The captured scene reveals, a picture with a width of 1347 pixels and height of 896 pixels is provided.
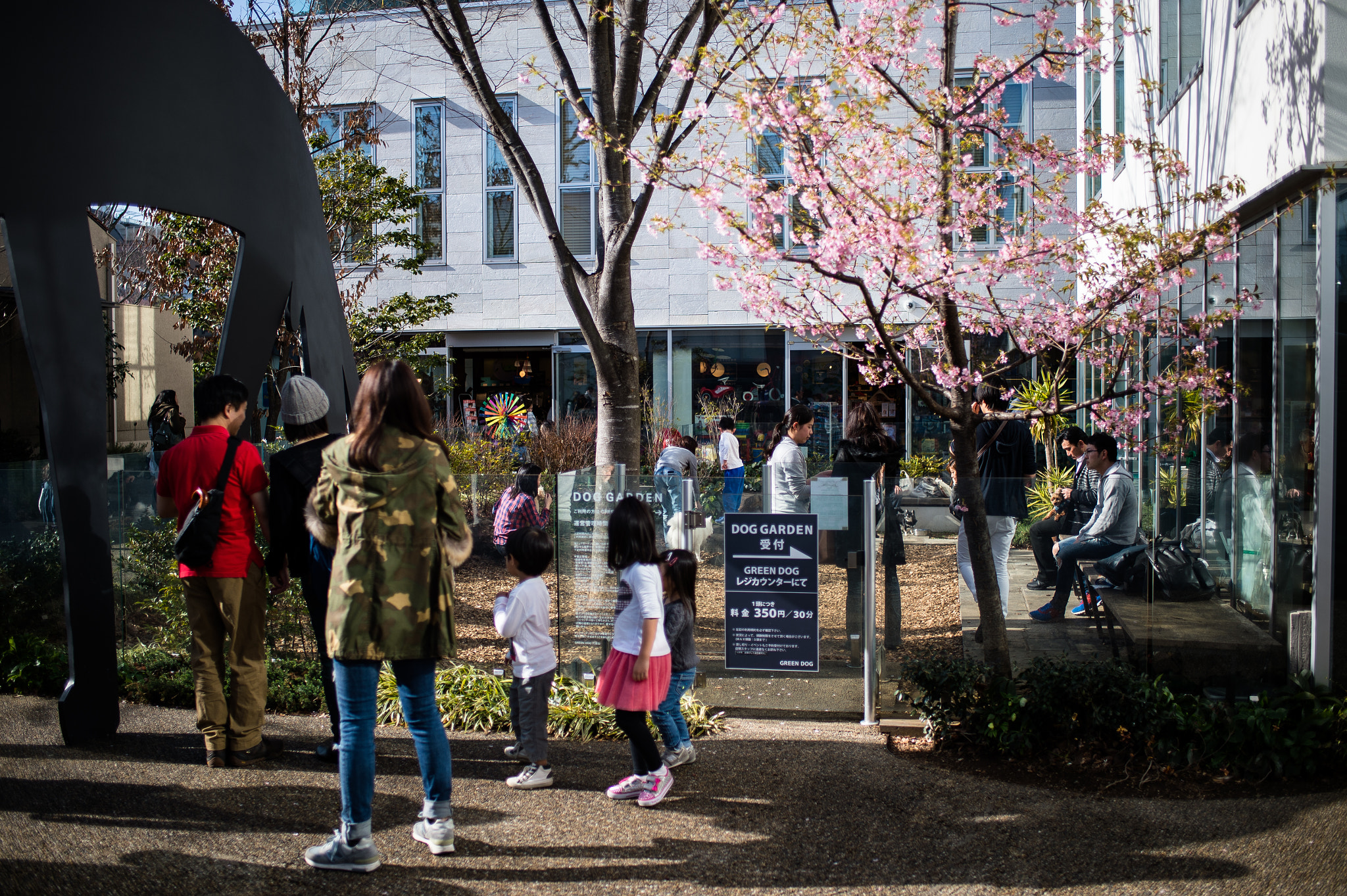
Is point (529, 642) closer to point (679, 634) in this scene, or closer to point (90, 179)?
point (679, 634)

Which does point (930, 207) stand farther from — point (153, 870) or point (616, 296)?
point (153, 870)

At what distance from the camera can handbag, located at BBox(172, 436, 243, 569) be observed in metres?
4.39

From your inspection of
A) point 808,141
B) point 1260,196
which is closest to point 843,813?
point 808,141

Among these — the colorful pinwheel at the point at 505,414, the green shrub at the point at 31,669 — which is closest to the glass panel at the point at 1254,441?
the green shrub at the point at 31,669

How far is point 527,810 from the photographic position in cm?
417

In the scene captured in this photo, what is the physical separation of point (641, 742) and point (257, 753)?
6.21ft

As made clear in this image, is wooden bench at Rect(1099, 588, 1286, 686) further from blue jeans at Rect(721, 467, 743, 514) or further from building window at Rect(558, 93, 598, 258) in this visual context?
building window at Rect(558, 93, 598, 258)

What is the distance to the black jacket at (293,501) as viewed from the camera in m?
4.36

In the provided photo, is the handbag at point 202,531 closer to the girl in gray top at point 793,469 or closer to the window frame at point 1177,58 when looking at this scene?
the girl in gray top at point 793,469

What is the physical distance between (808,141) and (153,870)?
4529 millimetres

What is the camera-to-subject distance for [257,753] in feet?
15.5

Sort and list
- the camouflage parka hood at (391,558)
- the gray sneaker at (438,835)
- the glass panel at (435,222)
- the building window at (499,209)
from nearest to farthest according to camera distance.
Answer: the camouflage parka hood at (391,558) < the gray sneaker at (438,835) < the building window at (499,209) < the glass panel at (435,222)

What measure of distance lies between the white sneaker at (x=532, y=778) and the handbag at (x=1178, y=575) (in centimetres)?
351

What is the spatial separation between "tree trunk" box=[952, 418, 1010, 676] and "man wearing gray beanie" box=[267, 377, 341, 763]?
10.5 feet
